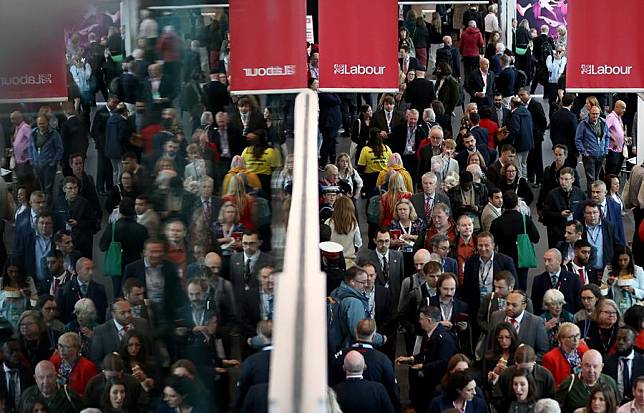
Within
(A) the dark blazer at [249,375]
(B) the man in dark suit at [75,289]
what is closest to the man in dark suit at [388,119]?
(B) the man in dark suit at [75,289]

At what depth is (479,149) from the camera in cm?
1374

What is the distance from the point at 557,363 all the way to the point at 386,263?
2.00m

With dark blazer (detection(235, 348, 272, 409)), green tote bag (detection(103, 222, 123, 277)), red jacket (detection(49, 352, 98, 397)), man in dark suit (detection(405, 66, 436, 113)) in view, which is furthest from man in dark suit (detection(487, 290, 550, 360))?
man in dark suit (detection(405, 66, 436, 113))

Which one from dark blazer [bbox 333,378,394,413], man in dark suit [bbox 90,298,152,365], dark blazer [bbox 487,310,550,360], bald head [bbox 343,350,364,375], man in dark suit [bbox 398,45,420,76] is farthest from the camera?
man in dark suit [bbox 398,45,420,76]

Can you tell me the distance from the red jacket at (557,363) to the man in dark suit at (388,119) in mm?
7077

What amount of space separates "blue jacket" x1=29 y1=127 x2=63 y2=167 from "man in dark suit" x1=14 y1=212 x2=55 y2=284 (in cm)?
44

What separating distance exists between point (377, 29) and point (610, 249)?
3.22 m

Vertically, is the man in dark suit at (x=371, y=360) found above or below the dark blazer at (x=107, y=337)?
below

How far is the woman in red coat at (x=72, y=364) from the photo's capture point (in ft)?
7.86

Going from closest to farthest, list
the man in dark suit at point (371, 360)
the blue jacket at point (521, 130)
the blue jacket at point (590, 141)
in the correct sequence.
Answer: the man in dark suit at point (371, 360)
the blue jacket at point (590, 141)
the blue jacket at point (521, 130)

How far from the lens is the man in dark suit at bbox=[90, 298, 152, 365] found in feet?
5.34

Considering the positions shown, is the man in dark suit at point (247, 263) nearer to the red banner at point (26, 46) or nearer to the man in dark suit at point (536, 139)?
the red banner at point (26, 46)

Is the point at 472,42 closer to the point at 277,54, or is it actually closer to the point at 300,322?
the point at 277,54

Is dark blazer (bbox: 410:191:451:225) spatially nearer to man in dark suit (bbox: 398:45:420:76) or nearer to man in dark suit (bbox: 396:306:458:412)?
man in dark suit (bbox: 396:306:458:412)
